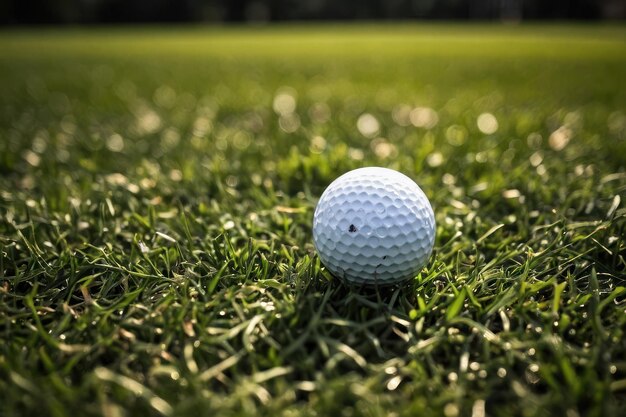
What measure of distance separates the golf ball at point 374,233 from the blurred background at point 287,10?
4615 cm

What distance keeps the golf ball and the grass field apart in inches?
3.5

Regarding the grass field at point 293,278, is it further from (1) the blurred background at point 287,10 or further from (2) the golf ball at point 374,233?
(1) the blurred background at point 287,10

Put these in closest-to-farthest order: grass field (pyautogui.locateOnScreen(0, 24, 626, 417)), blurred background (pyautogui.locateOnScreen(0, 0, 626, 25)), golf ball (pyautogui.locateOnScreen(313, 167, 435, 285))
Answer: grass field (pyautogui.locateOnScreen(0, 24, 626, 417)), golf ball (pyautogui.locateOnScreen(313, 167, 435, 285)), blurred background (pyautogui.locateOnScreen(0, 0, 626, 25))

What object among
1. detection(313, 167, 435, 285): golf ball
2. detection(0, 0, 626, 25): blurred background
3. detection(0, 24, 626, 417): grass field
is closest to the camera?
detection(0, 24, 626, 417): grass field

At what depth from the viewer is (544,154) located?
3326mm

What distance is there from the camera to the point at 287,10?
1922 inches

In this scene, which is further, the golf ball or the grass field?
the golf ball

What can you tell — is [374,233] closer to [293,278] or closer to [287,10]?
[293,278]

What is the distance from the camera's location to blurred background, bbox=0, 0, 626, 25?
42.0 meters

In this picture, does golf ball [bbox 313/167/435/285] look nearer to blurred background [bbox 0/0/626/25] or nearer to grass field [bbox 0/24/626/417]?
grass field [bbox 0/24/626/417]

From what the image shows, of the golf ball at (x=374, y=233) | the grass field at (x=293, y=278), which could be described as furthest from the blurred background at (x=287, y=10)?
the golf ball at (x=374, y=233)

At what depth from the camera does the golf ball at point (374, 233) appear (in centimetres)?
178

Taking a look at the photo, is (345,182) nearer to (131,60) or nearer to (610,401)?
(610,401)

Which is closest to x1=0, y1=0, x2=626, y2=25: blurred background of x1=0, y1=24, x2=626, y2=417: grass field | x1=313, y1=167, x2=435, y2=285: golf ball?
x1=0, y1=24, x2=626, y2=417: grass field
